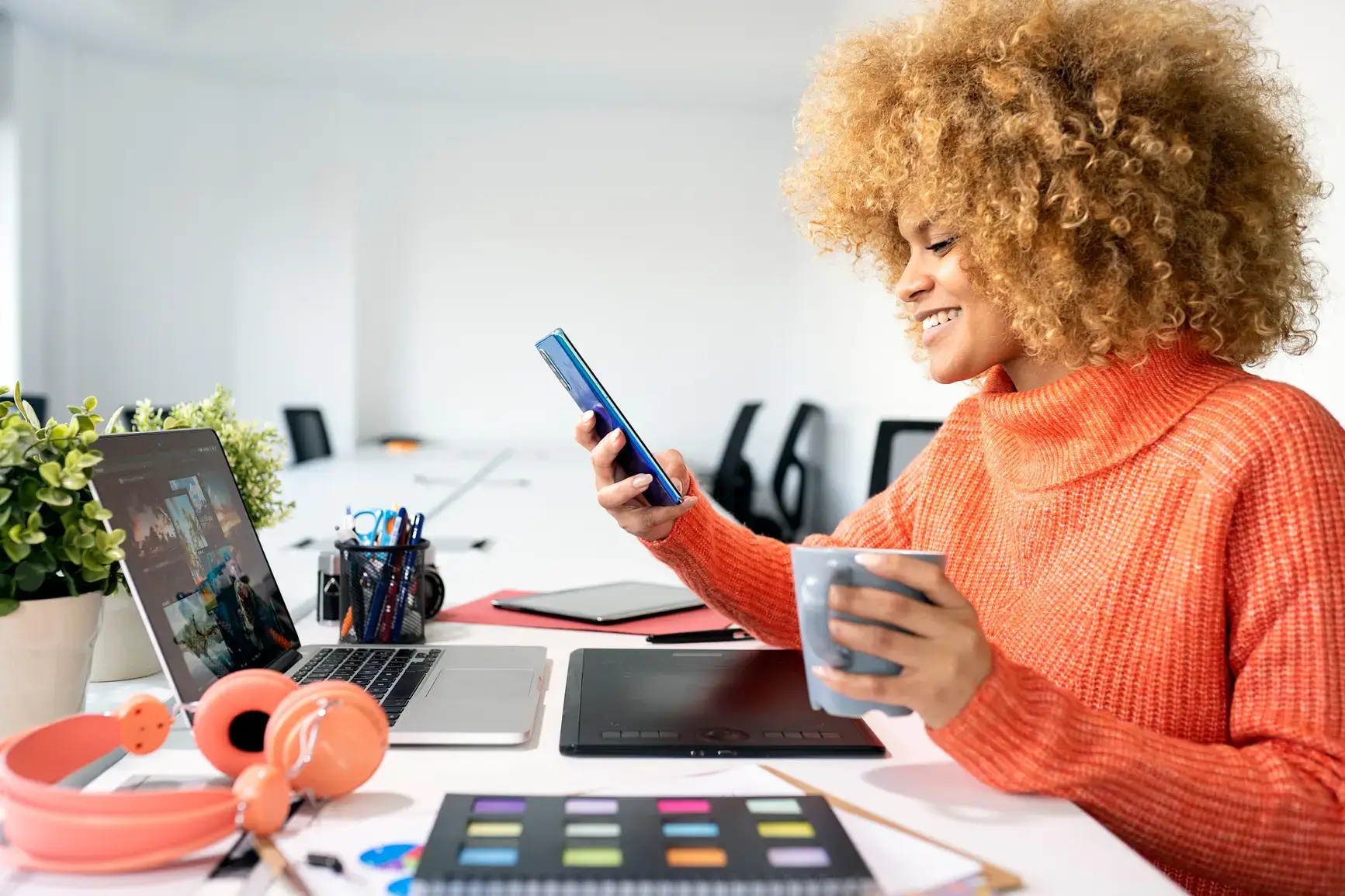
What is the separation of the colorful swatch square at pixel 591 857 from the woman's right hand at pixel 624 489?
0.52m

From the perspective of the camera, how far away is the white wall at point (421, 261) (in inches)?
191

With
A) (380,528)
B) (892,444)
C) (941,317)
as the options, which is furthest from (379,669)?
(892,444)

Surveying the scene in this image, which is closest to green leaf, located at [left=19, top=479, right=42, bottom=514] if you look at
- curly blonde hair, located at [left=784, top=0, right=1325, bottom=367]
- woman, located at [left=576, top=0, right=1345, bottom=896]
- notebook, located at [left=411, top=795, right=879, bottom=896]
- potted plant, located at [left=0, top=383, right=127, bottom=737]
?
potted plant, located at [left=0, top=383, right=127, bottom=737]

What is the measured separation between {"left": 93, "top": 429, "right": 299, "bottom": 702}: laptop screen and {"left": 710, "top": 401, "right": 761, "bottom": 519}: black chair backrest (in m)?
3.89

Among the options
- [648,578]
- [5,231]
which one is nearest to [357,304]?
[5,231]

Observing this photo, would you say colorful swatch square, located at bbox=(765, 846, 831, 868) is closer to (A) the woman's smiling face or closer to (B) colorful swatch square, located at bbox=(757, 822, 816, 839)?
(B) colorful swatch square, located at bbox=(757, 822, 816, 839)

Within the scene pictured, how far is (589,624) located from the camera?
1.34m

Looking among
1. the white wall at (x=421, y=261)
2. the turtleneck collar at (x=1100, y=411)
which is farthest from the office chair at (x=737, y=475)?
the turtleneck collar at (x=1100, y=411)

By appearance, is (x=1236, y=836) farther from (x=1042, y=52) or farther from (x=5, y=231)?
(x=5, y=231)

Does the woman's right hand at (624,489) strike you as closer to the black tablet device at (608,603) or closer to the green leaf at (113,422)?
the black tablet device at (608,603)

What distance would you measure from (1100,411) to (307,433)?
449 cm

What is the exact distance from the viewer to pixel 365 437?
564 centimetres

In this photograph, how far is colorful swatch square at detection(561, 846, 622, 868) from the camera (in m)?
0.60

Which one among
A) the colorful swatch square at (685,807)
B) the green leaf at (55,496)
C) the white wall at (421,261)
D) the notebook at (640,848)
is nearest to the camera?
the notebook at (640,848)
